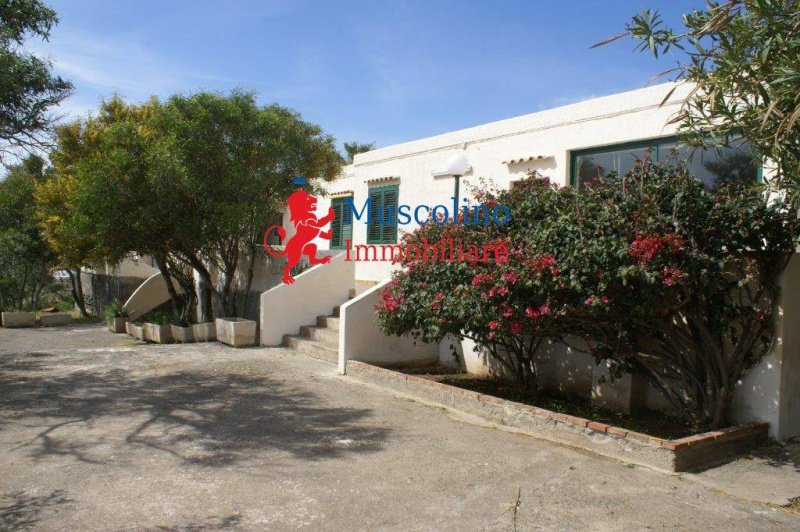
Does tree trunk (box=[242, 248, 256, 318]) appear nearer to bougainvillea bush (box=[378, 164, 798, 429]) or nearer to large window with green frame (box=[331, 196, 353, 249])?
large window with green frame (box=[331, 196, 353, 249])

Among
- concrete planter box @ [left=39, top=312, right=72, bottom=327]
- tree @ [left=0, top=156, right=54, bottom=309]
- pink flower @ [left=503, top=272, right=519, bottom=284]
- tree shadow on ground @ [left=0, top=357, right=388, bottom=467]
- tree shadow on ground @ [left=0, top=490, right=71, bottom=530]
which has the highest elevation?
tree @ [left=0, top=156, right=54, bottom=309]

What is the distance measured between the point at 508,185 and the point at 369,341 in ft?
11.5

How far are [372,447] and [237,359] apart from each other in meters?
5.58

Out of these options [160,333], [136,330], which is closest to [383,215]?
[160,333]

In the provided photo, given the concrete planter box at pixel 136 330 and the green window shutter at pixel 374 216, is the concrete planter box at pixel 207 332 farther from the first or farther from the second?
the green window shutter at pixel 374 216

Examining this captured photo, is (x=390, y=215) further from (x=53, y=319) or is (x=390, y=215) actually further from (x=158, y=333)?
(x=53, y=319)

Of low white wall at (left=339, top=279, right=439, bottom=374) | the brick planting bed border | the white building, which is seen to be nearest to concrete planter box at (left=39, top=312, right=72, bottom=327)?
the white building

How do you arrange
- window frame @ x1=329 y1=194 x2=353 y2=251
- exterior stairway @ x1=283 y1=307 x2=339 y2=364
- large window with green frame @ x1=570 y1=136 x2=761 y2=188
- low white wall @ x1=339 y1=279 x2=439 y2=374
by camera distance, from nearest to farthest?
1. large window with green frame @ x1=570 y1=136 x2=761 y2=188
2. low white wall @ x1=339 y1=279 x2=439 y2=374
3. exterior stairway @ x1=283 y1=307 x2=339 y2=364
4. window frame @ x1=329 y1=194 x2=353 y2=251

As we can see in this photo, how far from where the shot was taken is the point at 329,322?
12.7 metres

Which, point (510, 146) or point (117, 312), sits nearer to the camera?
point (510, 146)

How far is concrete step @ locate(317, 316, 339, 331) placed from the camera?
1249 cm

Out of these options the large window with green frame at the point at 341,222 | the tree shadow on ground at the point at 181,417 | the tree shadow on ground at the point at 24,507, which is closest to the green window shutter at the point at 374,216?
the large window with green frame at the point at 341,222

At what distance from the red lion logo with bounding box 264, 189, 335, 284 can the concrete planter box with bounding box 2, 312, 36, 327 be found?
7.96 m

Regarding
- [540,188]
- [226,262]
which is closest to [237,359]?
[226,262]
